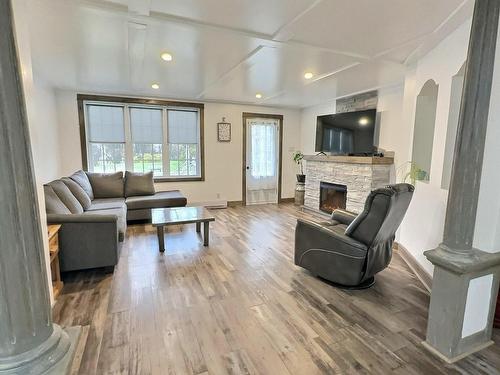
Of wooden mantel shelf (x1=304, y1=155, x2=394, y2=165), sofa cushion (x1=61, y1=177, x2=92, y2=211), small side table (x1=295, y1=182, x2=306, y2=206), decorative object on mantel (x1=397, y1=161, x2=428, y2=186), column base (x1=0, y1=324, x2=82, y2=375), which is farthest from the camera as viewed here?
small side table (x1=295, y1=182, x2=306, y2=206)

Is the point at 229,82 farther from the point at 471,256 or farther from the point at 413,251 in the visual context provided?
the point at 471,256

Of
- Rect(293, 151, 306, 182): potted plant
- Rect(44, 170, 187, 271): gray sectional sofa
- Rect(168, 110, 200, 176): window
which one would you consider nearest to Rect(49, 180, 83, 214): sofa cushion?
Rect(44, 170, 187, 271): gray sectional sofa

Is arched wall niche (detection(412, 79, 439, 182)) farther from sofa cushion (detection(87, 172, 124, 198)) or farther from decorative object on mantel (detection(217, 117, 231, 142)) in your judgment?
sofa cushion (detection(87, 172, 124, 198))

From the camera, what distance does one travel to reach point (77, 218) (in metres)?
2.71

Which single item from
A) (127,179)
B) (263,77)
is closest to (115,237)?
(127,179)

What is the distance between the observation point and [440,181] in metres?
2.69

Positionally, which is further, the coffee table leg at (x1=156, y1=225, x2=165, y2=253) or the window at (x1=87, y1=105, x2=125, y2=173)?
the window at (x1=87, y1=105, x2=125, y2=173)

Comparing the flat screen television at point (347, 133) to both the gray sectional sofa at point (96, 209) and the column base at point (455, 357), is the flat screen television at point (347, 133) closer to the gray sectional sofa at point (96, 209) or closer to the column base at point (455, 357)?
the gray sectional sofa at point (96, 209)

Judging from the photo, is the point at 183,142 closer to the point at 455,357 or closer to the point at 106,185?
the point at 106,185

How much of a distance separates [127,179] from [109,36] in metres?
3.08

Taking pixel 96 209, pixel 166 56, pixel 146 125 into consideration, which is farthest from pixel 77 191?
pixel 166 56

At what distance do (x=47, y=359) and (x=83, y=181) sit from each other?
434 cm

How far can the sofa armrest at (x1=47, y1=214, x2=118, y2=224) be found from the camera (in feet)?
8.72

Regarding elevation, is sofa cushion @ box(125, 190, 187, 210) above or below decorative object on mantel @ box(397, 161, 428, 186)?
below
